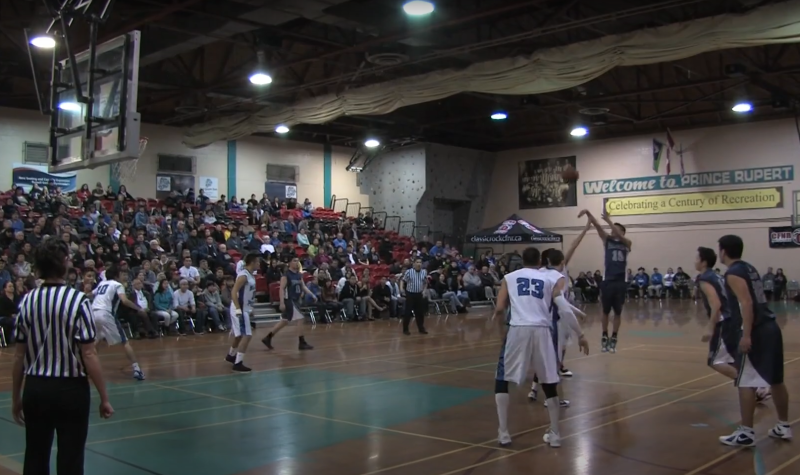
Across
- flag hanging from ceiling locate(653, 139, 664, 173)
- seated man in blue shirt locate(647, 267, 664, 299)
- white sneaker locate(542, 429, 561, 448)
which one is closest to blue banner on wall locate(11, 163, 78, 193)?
white sneaker locate(542, 429, 561, 448)

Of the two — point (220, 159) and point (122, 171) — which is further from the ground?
point (220, 159)

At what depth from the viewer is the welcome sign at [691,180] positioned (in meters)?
28.2

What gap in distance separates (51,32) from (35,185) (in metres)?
13.1

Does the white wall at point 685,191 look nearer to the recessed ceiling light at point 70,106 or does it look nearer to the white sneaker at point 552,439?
the recessed ceiling light at point 70,106

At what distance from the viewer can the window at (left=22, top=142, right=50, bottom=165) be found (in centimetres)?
2412

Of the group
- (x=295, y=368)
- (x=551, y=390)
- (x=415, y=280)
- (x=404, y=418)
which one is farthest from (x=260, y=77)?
(x=551, y=390)

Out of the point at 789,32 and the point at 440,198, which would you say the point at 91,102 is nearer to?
the point at 789,32

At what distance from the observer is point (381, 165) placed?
33906 millimetres

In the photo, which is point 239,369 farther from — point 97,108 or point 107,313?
point 97,108

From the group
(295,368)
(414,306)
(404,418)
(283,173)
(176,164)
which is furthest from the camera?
(283,173)

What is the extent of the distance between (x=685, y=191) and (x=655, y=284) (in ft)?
13.4

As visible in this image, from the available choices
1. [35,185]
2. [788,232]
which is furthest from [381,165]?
[788,232]

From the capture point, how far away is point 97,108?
1008 centimetres

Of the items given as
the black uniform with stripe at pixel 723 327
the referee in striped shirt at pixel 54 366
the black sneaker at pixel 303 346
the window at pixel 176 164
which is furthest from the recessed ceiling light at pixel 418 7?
the window at pixel 176 164
